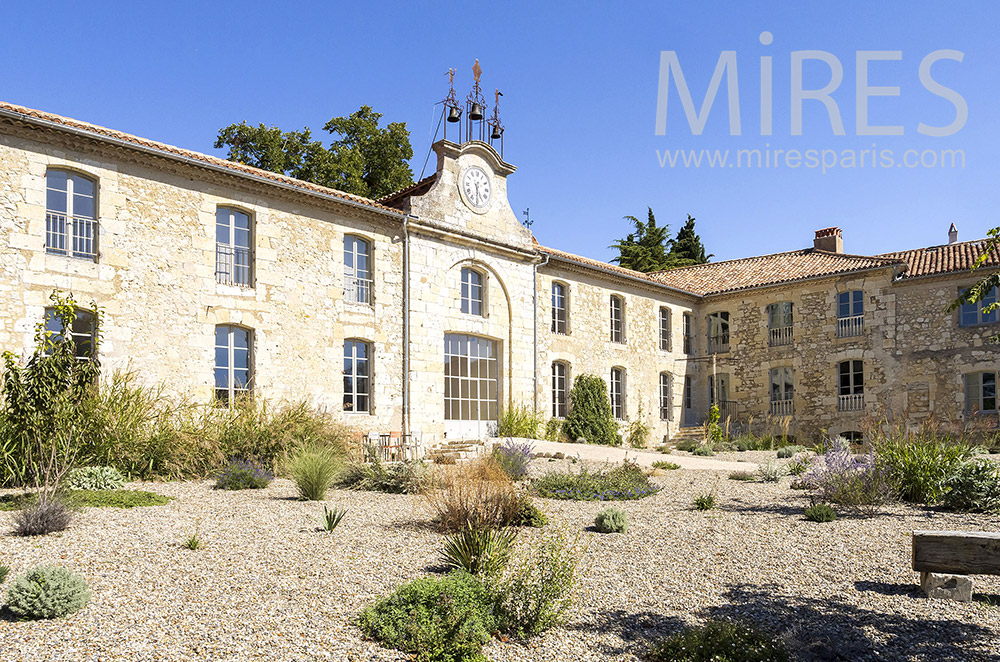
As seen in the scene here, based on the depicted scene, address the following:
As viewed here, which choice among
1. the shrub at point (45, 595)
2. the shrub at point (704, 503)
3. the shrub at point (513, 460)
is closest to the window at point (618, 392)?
the shrub at point (513, 460)

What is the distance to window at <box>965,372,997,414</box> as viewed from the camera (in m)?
19.9

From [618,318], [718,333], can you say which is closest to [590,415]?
[618,318]

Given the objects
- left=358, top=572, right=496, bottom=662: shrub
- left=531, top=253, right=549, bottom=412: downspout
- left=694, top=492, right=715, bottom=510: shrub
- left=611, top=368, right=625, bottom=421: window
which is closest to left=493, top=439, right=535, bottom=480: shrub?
left=694, top=492, right=715, bottom=510: shrub

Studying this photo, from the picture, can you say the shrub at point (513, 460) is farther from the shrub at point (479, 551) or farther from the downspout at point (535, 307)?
the downspout at point (535, 307)

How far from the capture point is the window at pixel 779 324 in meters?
23.2

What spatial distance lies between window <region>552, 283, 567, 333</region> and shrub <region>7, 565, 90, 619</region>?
52.8ft

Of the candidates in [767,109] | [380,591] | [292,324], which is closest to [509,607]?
[380,591]

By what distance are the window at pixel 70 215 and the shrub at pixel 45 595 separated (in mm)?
8741

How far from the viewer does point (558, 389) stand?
20359mm

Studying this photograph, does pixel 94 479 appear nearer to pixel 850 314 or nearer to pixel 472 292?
pixel 472 292

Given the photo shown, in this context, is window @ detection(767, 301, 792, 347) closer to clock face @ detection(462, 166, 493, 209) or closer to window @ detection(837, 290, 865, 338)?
window @ detection(837, 290, 865, 338)

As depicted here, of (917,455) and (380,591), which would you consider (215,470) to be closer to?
(380,591)

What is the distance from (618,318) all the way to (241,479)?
14056 millimetres

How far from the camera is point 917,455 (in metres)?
9.03
